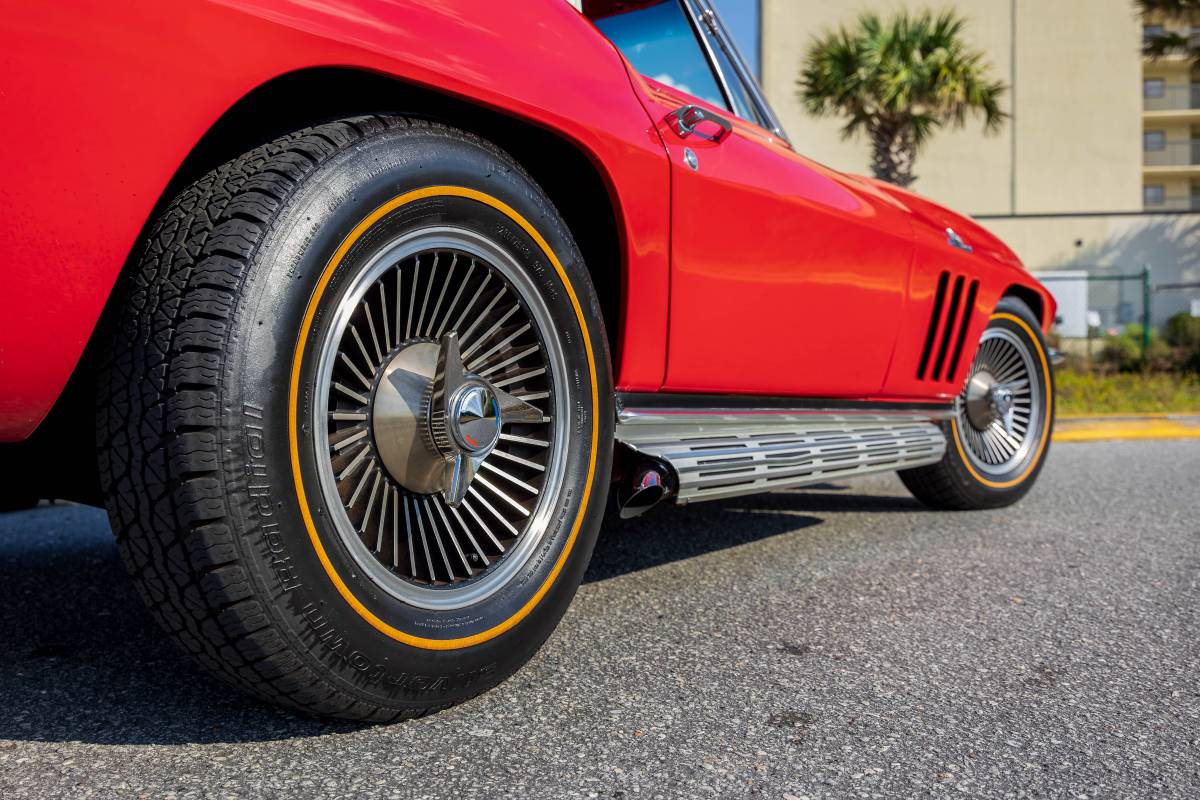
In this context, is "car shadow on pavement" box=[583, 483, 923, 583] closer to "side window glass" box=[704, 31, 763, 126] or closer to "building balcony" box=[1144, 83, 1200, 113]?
"side window glass" box=[704, 31, 763, 126]

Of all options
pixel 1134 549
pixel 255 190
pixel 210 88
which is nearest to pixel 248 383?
pixel 255 190

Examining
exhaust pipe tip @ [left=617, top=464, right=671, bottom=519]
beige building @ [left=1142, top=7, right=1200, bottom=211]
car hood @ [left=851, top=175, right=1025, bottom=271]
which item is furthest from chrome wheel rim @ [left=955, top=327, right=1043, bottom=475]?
beige building @ [left=1142, top=7, right=1200, bottom=211]

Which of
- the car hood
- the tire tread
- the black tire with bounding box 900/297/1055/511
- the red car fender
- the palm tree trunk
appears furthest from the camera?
the palm tree trunk

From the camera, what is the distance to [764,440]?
2.48 metres

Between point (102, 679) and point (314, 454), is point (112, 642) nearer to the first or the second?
point (102, 679)

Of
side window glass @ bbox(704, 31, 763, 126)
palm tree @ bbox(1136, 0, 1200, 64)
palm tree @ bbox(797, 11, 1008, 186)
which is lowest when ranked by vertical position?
side window glass @ bbox(704, 31, 763, 126)

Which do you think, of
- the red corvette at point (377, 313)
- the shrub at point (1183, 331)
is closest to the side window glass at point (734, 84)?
the red corvette at point (377, 313)

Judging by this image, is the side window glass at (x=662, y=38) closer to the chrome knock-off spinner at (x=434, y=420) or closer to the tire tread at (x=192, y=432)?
the chrome knock-off spinner at (x=434, y=420)

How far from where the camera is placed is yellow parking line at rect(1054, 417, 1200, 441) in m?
6.99

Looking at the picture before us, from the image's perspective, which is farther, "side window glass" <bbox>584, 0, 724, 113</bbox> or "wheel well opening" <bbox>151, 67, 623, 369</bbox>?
"side window glass" <bbox>584, 0, 724, 113</bbox>

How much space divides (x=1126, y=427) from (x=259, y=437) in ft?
25.6

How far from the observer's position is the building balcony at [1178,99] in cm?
3616

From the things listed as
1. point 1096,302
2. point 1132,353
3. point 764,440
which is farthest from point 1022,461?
point 1096,302

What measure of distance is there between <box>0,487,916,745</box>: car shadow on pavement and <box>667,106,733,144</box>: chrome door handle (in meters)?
1.18
